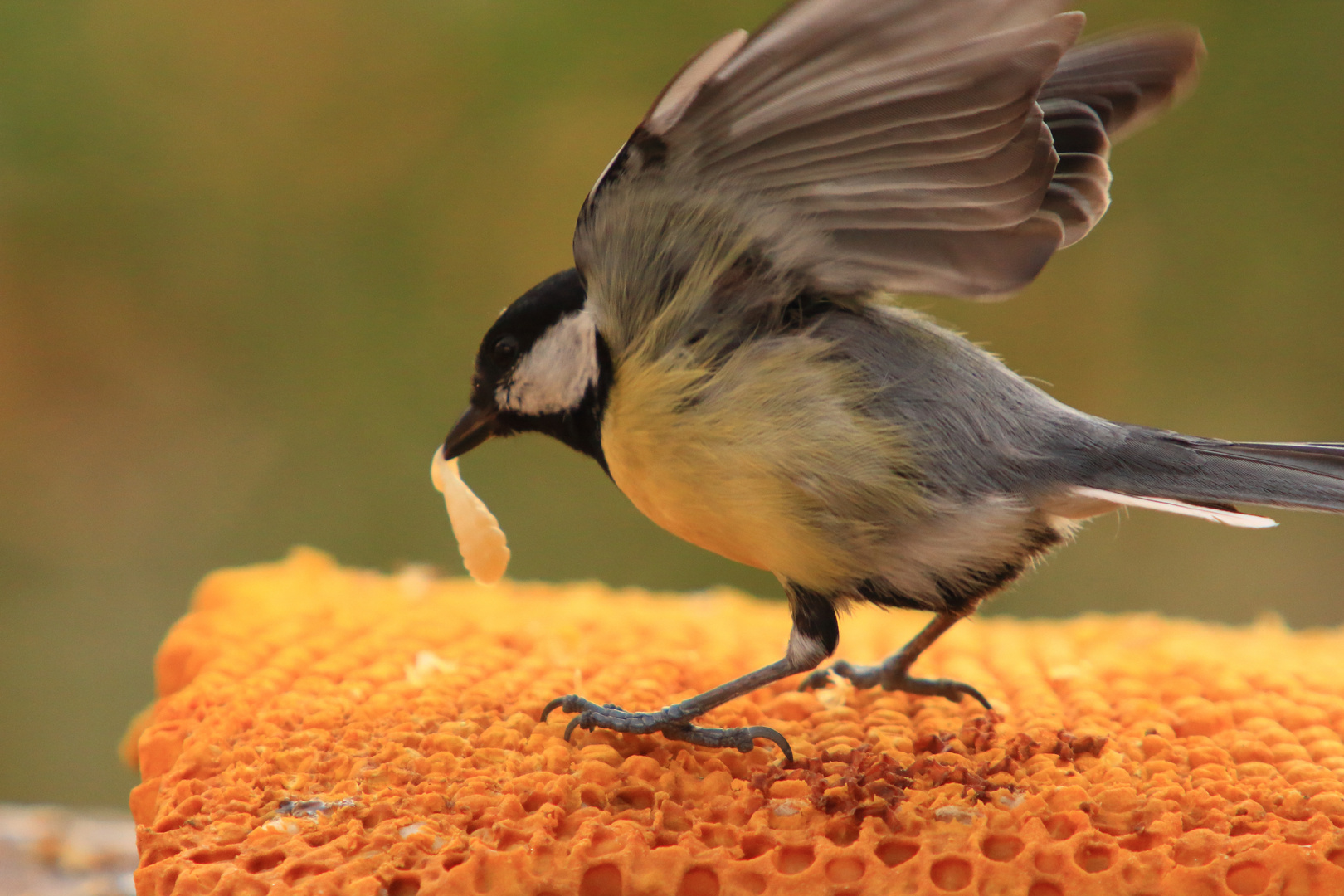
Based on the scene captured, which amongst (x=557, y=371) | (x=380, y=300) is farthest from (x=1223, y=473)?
(x=380, y=300)

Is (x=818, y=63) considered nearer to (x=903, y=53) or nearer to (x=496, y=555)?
(x=903, y=53)

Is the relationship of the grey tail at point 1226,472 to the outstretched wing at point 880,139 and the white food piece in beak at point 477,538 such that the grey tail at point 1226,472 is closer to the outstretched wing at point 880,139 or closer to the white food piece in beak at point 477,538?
the outstretched wing at point 880,139

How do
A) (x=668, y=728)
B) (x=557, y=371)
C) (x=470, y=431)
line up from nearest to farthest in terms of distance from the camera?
(x=668, y=728) < (x=557, y=371) < (x=470, y=431)

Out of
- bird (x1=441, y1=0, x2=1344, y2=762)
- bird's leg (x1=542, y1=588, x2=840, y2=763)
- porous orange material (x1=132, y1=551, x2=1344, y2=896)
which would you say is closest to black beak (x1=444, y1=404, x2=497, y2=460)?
bird (x1=441, y1=0, x2=1344, y2=762)

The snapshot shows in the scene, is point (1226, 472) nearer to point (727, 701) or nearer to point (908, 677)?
point (908, 677)

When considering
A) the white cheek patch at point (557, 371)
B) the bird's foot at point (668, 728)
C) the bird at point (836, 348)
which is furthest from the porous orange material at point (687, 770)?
the white cheek patch at point (557, 371)

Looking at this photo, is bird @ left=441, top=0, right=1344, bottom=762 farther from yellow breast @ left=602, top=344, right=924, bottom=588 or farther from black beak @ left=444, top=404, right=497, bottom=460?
black beak @ left=444, top=404, right=497, bottom=460

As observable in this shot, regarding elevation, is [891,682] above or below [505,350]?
below
